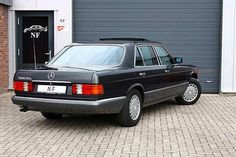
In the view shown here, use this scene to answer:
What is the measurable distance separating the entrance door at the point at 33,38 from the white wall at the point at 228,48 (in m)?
5.21

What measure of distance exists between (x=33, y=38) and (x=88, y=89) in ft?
22.2

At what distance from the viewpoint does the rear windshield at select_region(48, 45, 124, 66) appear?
7543 mm

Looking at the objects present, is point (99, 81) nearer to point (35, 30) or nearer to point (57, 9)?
point (57, 9)

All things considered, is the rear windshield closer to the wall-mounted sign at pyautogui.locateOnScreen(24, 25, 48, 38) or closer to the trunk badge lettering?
the trunk badge lettering

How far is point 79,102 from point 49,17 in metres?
6.68

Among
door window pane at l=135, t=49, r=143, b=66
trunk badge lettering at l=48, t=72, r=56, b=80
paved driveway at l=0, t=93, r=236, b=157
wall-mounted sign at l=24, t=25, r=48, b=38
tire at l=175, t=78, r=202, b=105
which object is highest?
wall-mounted sign at l=24, t=25, r=48, b=38

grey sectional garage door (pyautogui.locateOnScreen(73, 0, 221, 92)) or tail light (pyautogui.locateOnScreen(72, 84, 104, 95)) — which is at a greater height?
grey sectional garage door (pyautogui.locateOnScreen(73, 0, 221, 92))

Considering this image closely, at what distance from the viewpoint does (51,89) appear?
6941mm

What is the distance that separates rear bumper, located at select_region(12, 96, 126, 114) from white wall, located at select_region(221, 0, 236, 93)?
20.1ft

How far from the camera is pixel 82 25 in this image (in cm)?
1292

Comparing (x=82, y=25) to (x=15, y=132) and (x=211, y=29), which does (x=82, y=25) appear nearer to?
(x=211, y=29)

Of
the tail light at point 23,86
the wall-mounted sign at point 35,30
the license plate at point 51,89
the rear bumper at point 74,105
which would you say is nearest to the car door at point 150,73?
the rear bumper at point 74,105

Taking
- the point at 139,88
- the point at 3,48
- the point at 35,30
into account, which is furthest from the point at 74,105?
the point at 35,30

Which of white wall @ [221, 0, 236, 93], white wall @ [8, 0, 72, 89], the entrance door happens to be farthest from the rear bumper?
white wall @ [221, 0, 236, 93]
